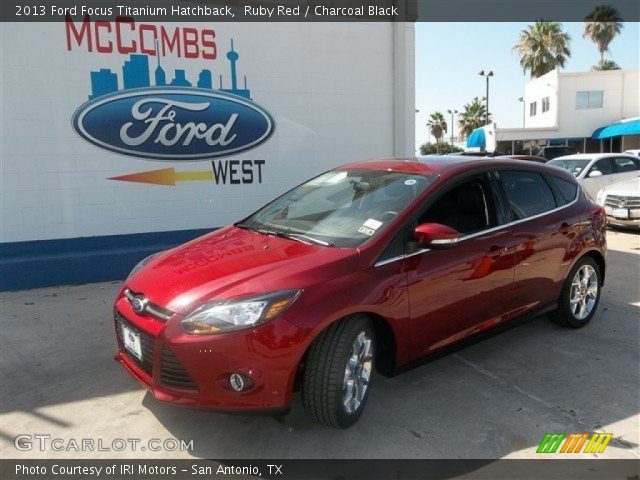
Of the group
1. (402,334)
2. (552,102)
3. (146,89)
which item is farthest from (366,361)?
(552,102)

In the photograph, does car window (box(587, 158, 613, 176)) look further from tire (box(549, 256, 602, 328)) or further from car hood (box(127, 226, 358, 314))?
car hood (box(127, 226, 358, 314))

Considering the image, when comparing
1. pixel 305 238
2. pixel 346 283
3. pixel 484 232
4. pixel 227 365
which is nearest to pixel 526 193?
pixel 484 232

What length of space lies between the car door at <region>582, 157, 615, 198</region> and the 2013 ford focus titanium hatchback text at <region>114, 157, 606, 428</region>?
773 cm

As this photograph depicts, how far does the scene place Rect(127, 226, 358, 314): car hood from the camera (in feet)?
9.20

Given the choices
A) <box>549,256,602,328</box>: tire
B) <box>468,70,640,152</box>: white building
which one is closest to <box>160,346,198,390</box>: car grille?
<box>549,256,602,328</box>: tire

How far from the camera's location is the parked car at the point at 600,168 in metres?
11.3

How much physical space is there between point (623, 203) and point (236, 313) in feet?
29.8

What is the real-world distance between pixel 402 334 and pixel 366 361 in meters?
0.28

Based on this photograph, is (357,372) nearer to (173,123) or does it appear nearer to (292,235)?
(292,235)

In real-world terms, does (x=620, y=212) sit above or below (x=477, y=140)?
below

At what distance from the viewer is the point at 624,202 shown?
9406 millimetres

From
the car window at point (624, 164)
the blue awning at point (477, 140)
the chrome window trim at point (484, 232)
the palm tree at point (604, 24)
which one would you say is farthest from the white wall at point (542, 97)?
the chrome window trim at point (484, 232)

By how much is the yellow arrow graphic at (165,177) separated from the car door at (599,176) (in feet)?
27.7

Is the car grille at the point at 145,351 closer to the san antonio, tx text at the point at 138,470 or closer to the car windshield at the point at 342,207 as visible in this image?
the san antonio, tx text at the point at 138,470
